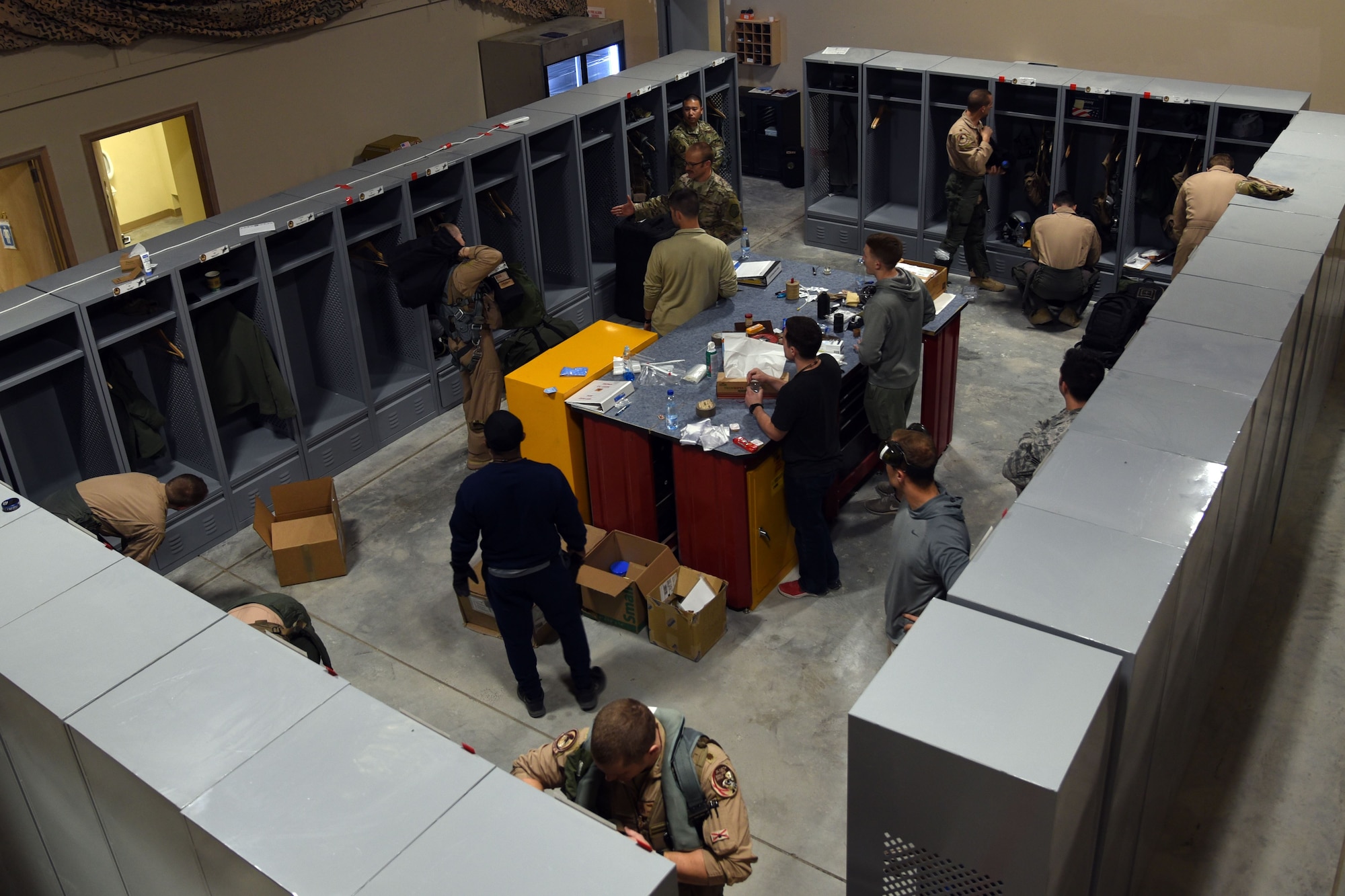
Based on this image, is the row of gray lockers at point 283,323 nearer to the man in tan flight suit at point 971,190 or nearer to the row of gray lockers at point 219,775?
the man in tan flight suit at point 971,190

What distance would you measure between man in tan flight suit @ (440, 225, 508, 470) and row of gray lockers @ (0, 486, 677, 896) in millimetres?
3491

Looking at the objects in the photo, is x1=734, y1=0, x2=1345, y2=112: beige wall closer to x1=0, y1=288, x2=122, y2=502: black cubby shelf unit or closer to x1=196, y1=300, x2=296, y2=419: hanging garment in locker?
x1=196, y1=300, x2=296, y2=419: hanging garment in locker

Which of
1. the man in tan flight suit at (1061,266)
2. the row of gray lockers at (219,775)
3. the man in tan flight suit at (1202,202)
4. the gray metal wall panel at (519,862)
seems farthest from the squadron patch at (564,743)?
the man in tan flight suit at (1061,266)

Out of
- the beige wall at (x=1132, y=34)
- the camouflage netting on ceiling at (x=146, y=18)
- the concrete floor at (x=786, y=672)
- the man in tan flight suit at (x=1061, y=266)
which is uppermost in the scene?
the camouflage netting on ceiling at (x=146, y=18)

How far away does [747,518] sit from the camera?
235 inches

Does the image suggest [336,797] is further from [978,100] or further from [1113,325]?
[978,100]

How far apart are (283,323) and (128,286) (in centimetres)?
151

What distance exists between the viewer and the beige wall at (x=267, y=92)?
27.9ft

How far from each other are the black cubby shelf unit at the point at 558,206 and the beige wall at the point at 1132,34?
4.05m

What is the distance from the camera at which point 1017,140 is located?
31.9ft

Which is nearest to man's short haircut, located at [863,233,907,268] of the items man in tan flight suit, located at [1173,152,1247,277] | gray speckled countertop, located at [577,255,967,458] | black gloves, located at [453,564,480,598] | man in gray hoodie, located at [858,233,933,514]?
man in gray hoodie, located at [858,233,933,514]

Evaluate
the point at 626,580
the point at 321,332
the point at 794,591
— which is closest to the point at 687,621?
the point at 626,580

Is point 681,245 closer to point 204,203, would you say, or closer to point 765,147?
point 204,203

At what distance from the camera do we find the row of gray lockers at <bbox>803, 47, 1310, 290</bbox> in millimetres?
8781
